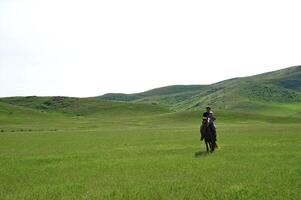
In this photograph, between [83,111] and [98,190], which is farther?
[83,111]

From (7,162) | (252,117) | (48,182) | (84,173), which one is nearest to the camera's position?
(48,182)

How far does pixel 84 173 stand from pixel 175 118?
326ft

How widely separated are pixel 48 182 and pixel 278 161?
10.1 m

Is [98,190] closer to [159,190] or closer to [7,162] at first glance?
[159,190]

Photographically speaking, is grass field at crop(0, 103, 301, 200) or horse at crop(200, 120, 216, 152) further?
horse at crop(200, 120, 216, 152)

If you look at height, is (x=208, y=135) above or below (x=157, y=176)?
above

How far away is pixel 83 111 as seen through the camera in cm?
19650

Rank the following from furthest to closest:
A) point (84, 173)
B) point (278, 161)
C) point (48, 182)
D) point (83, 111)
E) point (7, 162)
A: point (83, 111) → point (7, 162) → point (278, 161) → point (84, 173) → point (48, 182)

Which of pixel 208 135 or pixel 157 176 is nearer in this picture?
pixel 157 176

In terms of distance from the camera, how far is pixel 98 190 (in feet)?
50.3

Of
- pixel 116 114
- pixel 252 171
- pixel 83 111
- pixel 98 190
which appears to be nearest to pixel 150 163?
pixel 252 171

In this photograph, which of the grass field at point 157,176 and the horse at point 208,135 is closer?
the grass field at point 157,176

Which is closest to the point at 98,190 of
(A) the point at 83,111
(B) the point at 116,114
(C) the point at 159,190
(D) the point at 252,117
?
(C) the point at 159,190

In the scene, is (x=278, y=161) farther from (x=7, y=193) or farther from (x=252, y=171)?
(x=7, y=193)
